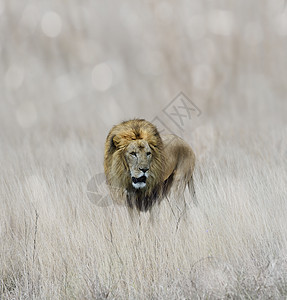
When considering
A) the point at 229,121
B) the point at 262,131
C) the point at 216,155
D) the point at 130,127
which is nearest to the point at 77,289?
the point at 130,127

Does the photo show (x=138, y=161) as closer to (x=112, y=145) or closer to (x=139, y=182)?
(x=139, y=182)

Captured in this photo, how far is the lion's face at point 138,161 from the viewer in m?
3.75

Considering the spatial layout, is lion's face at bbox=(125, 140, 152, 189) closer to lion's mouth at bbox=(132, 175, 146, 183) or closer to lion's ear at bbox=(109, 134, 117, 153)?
lion's mouth at bbox=(132, 175, 146, 183)

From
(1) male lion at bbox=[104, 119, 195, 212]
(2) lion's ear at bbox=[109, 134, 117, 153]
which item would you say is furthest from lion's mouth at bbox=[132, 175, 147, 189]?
(2) lion's ear at bbox=[109, 134, 117, 153]

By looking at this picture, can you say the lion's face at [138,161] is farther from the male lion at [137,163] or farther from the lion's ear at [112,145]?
the lion's ear at [112,145]

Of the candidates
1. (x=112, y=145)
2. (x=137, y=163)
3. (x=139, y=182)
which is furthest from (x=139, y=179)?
(x=112, y=145)

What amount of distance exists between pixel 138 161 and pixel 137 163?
0.06 ft

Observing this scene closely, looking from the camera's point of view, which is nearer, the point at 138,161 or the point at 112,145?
the point at 138,161

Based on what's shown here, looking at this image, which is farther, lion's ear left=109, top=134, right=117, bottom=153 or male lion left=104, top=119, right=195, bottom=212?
lion's ear left=109, top=134, right=117, bottom=153

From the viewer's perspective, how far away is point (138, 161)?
376 centimetres

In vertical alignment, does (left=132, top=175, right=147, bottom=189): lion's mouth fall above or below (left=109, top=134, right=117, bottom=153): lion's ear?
below

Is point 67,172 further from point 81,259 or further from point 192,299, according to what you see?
point 192,299

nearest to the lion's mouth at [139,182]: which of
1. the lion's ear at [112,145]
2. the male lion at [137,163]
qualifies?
the male lion at [137,163]

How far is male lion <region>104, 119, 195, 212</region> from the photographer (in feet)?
12.5
